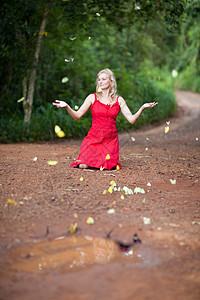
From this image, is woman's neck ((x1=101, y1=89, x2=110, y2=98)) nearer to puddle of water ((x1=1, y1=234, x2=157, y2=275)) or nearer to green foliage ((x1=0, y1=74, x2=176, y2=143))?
puddle of water ((x1=1, y1=234, x2=157, y2=275))

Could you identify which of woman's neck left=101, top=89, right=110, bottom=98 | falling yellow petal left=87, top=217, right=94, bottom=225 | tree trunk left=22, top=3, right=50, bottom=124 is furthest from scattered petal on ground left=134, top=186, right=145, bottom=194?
tree trunk left=22, top=3, right=50, bottom=124

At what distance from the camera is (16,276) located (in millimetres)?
2271

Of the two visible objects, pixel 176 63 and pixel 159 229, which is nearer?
pixel 159 229

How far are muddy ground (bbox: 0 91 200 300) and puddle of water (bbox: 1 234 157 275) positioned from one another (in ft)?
0.04

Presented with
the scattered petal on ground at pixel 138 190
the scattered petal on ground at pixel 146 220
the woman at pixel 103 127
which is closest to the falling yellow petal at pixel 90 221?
the scattered petal on ground at pixel 146 220

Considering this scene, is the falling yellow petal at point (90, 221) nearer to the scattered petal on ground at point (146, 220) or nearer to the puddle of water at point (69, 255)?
the puddle of water at point (69, 255)

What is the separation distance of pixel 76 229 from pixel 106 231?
0.24 metres

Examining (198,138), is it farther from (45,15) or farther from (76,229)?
(76,229)

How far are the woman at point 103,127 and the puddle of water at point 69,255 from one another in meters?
2.20

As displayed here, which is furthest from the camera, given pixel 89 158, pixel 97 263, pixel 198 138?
pixel 198 138

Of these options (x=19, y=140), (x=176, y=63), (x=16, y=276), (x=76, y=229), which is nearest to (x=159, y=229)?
(x=76, y=229)

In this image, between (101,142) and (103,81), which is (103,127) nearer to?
(101,142)

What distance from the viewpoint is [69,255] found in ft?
8.46

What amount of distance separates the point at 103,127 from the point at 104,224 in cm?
220
